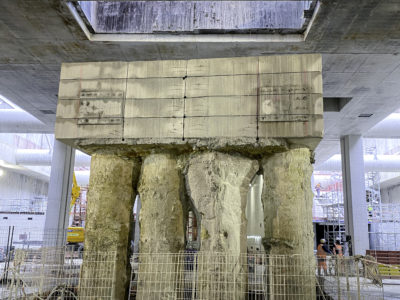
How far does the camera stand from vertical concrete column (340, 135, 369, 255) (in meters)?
17.0

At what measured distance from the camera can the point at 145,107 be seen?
6.95 m

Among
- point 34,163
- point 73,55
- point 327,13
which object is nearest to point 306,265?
point 327,13

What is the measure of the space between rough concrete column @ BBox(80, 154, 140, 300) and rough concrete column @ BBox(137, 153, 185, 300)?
1.40 ft

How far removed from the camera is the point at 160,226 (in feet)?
22.6

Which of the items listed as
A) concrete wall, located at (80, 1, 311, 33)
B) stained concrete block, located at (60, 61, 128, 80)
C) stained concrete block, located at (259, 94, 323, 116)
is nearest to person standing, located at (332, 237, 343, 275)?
stained concrete block, located at (259, 94, 323, 116)

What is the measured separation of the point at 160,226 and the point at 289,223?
2.29 metres

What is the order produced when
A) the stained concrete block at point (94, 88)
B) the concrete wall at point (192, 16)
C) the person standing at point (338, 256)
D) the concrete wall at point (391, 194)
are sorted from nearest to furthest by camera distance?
the person standing at point (338, 256), the stained concrete block at point (94, 88), the concrete wall at point (192, 16), the concrete wall at point (391, 194)

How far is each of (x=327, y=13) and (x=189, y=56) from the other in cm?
408

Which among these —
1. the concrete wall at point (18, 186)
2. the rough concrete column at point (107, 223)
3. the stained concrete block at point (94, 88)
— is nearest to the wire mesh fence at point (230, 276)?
the rough concrete column at point (107, 223)

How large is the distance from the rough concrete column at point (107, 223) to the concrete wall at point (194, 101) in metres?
0.68

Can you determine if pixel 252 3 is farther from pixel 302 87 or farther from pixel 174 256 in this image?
pixel 174 256

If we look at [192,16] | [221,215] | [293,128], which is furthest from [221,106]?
[192,16]

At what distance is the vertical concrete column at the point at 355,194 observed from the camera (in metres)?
17.0

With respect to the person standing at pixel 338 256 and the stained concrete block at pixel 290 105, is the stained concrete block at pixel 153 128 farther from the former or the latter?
the person standing at pixel 338 256
